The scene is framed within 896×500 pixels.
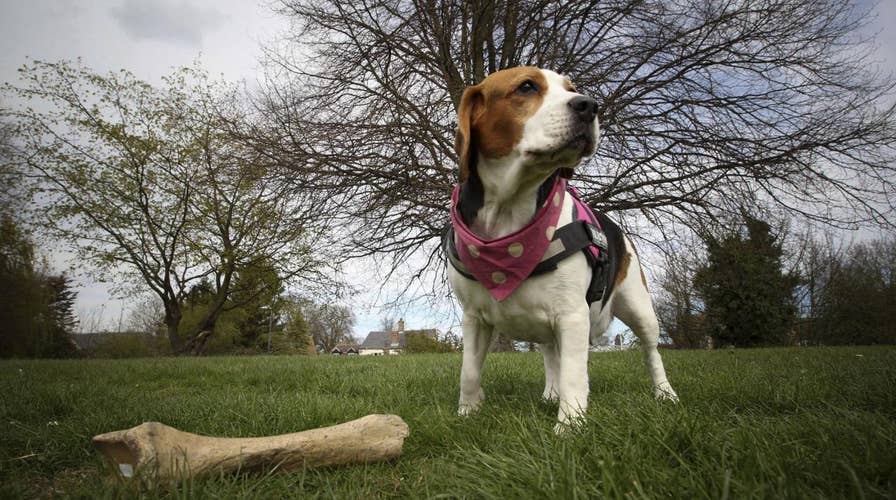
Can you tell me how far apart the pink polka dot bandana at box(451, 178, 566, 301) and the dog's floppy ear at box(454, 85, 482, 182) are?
340 mm

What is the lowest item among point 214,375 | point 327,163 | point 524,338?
point 214,375

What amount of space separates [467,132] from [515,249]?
66 cm

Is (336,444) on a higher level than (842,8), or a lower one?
lower

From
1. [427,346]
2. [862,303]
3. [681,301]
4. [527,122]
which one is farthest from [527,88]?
[862,303]

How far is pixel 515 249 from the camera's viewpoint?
2416 millimetres

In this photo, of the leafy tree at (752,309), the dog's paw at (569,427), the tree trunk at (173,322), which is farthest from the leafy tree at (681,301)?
the tree trunk at (173,322)

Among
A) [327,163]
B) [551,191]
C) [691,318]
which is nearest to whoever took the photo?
[551,191]

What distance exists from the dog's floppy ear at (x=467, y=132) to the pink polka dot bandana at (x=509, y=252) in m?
0.34

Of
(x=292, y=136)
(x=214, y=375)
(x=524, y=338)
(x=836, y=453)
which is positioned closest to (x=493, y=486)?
(x=836, y=453)

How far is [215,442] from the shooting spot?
1.70m

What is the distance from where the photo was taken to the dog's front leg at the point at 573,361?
7.72 ft

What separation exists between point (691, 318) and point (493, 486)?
70.4ft

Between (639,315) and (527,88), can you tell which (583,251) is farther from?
(639,315)

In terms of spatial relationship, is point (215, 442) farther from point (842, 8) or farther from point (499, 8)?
point (842, 8)
